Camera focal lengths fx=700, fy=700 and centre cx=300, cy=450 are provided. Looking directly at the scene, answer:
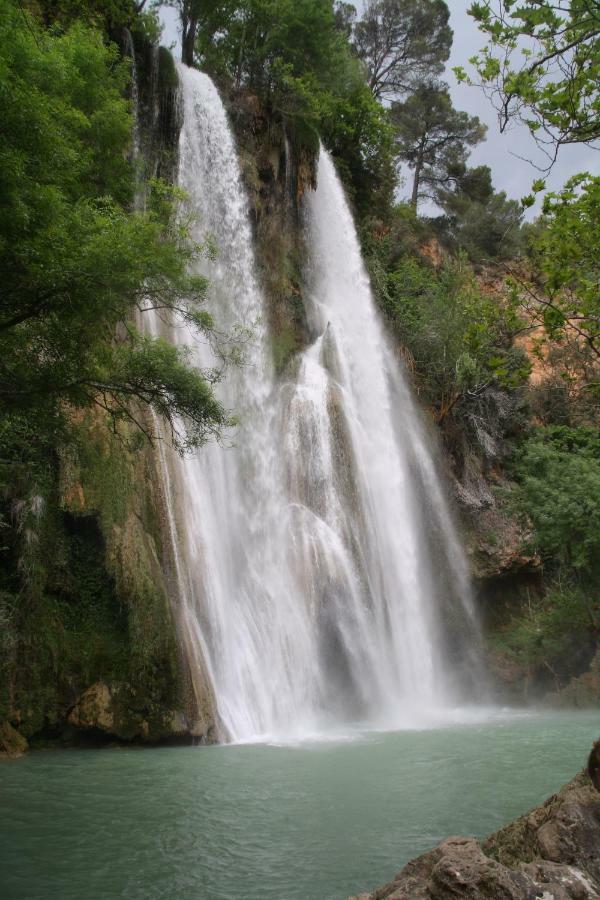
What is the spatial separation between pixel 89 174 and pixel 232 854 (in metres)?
9.03

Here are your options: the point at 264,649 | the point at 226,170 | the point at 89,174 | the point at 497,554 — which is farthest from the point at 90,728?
the point at 226,170

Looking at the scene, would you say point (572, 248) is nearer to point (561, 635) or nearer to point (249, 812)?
point (249, 812)

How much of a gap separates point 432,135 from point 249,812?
34.1 meters

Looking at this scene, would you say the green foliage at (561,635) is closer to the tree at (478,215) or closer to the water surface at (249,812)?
the water surface at (249,812)

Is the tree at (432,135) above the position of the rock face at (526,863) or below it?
above

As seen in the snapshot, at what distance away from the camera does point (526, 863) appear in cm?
352

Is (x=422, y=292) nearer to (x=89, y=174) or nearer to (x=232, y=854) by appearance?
(x=89, y=174)

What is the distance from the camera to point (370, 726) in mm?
13023

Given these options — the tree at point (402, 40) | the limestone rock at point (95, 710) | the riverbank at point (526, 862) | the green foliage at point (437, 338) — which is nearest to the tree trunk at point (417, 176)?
the tree at point (402, 40)

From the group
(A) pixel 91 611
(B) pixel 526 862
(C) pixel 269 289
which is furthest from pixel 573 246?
(C) pixel 269 289

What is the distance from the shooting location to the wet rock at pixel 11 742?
942 cm

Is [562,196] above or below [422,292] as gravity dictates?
below

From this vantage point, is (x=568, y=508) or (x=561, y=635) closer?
(x=568, y=508)

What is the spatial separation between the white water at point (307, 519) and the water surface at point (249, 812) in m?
2.80
